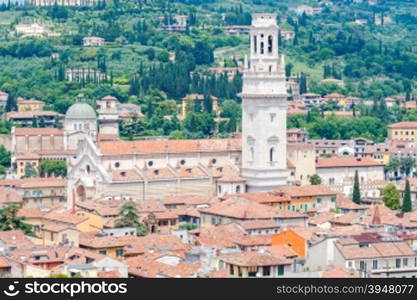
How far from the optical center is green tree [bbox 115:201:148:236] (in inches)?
2010

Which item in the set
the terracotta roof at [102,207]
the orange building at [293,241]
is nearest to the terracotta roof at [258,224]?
the orange building at [293,241]

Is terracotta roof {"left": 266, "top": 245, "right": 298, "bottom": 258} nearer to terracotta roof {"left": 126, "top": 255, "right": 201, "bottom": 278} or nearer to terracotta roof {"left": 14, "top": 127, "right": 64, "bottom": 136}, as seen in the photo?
terracotta roof {"left": 126, "top": 255, "right": 201, "bottom": 278}

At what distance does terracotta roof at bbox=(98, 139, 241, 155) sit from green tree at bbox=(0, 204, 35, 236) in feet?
24.9

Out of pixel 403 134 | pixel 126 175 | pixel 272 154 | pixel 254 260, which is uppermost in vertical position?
pixel 272 154

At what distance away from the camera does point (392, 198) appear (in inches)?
2383

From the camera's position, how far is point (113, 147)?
6109cm

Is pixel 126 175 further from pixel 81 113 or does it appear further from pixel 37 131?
pixel 37 131

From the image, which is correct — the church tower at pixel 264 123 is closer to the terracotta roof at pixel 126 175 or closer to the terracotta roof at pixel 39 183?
the terracotta roof at pixel 126 175

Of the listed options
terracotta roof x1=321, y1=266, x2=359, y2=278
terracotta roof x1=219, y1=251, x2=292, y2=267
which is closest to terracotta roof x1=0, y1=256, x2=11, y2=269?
terracotta roof x1=219, y1=251, x2=292, y2=267

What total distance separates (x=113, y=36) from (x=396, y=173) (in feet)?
172

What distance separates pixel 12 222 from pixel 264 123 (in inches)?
541

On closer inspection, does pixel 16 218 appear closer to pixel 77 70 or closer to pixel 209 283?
pixel 209 283

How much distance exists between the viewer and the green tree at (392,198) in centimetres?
6001

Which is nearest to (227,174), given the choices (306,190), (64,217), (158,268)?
(306,190)
